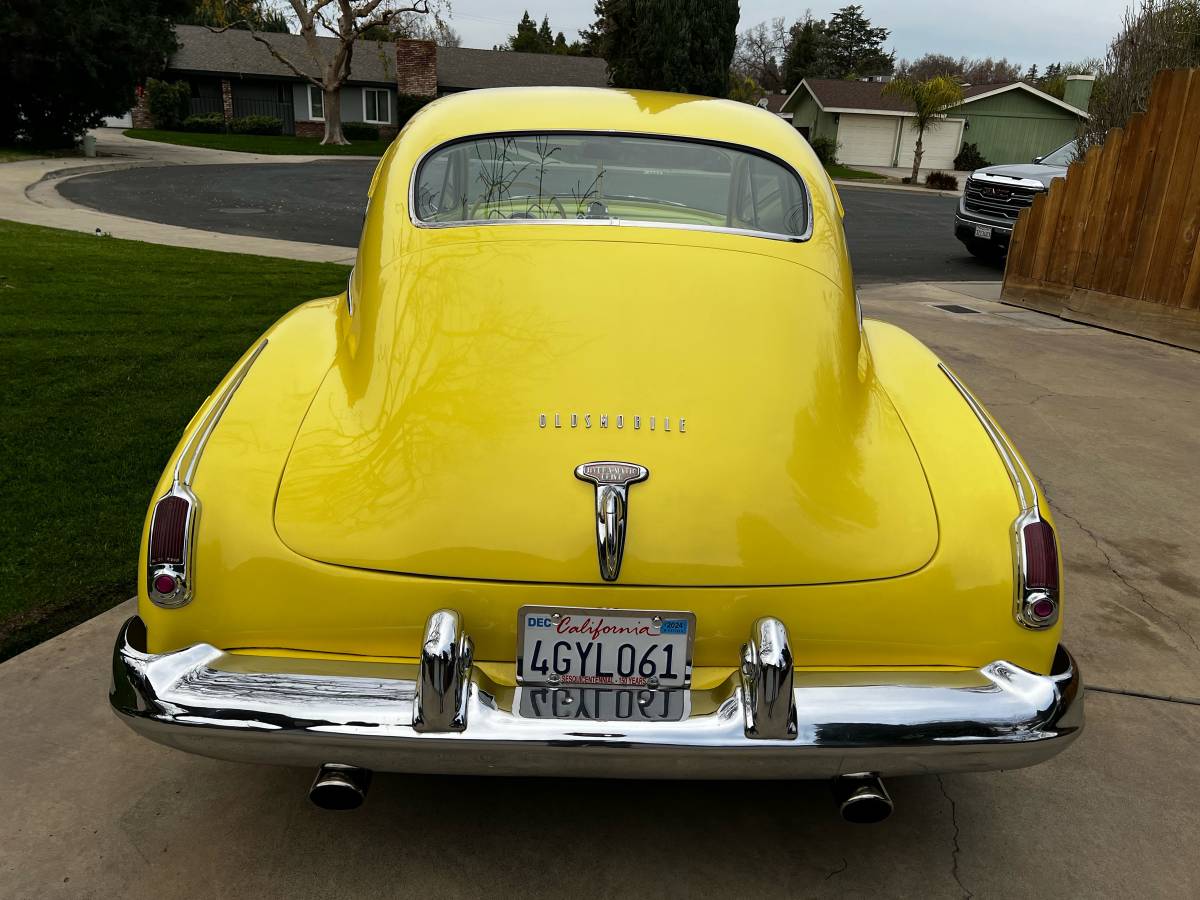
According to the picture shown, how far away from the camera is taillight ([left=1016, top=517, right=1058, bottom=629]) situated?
78.3 inches

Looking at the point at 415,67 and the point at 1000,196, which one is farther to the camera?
the point at 415,67

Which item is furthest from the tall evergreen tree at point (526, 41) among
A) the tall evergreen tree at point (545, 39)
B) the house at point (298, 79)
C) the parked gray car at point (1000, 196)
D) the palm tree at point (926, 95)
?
the parked gray car at point (1000, 196)

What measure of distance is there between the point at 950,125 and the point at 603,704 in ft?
161

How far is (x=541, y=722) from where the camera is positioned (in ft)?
5.90

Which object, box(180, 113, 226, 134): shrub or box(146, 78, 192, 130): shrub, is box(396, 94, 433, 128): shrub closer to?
box(180, 113, 226, 134): shrub

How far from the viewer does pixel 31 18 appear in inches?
875

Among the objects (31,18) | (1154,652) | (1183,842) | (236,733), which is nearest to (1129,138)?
(1154,652)

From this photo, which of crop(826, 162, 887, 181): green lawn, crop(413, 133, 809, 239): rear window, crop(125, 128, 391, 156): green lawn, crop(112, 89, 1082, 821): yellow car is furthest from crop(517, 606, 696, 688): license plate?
crop(826, 162, 887, 181): green lawn

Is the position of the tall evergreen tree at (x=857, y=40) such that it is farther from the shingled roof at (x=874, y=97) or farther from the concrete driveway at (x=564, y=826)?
the concrete driveway at (x=564, y=826)

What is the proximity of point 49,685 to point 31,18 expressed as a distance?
2549 centimetres

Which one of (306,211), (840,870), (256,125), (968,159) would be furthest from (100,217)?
(968,159)

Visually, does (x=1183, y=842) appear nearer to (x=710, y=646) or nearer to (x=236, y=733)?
(x=710, y=646)

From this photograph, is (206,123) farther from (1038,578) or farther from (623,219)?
(1038,578)

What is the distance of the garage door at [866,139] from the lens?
45.0 metres
